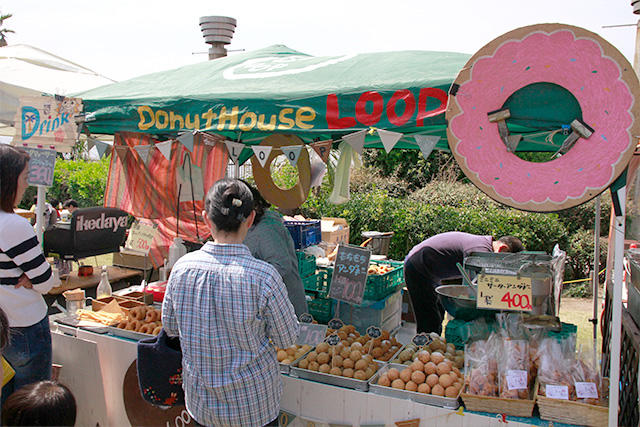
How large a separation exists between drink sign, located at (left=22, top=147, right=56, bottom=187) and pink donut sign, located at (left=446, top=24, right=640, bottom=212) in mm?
3404

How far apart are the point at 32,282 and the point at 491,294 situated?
258 centimetres

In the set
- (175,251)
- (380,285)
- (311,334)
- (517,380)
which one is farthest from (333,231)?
(517,380)

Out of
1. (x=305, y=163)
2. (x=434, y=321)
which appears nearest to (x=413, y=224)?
(x=434, y=321)

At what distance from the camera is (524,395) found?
239cm

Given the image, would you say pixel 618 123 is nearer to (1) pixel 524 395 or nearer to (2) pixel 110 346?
(1) pixel 524 395

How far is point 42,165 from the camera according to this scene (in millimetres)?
4105

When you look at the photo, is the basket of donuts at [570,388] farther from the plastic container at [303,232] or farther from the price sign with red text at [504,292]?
the plastic container at [303,232]

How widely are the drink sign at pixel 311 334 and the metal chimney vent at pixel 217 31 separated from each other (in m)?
5.11

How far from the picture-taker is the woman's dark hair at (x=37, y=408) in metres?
1.51

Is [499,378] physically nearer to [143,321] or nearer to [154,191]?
[143,321]

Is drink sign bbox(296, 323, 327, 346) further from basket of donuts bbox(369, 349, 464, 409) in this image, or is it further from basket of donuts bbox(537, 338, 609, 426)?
basket of donuts bbox(537, 338, 609, 426)

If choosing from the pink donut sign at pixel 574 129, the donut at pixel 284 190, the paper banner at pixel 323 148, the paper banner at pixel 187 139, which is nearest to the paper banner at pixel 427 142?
the pink donut sign at pixel 574 129

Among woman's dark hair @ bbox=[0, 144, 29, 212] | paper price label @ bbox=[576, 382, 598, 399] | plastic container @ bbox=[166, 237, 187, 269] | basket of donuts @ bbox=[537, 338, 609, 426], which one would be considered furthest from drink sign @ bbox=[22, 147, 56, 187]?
paper price label @ bbox=[576, 382, 598, 399]

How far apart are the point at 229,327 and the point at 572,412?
65.2 inches
